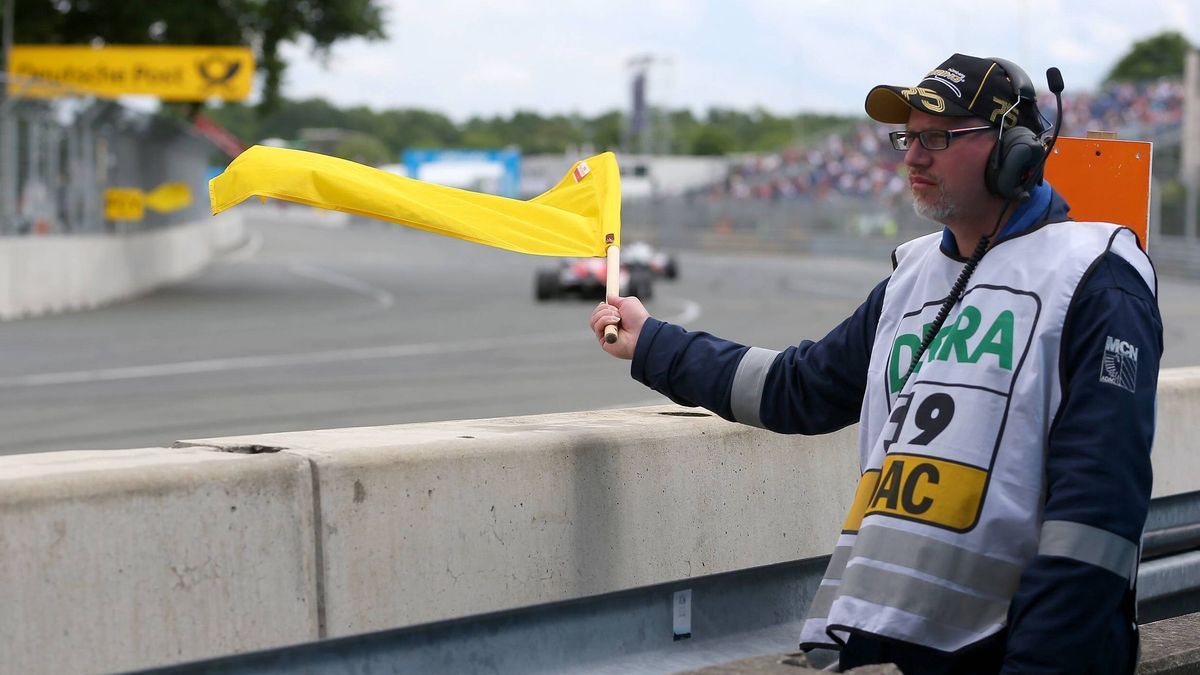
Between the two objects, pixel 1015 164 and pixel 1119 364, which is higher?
pixel 1015 164

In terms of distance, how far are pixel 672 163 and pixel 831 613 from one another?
104008mm

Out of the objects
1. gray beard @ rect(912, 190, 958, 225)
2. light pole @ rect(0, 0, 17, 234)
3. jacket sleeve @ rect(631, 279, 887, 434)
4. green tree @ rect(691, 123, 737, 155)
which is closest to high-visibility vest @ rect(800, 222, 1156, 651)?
gray beard @ rect(912, 190, 958, 225)

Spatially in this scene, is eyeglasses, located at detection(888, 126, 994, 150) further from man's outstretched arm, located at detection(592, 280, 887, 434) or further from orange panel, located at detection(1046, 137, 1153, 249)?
orange panel, located at detection(1046, 137, 1153, 249)

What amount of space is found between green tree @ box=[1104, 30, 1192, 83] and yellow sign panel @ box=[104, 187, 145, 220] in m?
102

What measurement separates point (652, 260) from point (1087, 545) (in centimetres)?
3565

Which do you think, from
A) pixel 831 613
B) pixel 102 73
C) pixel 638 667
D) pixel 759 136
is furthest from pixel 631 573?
pixel 759 136

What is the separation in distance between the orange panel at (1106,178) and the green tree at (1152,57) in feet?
398

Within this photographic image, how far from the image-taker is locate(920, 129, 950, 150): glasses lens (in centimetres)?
315

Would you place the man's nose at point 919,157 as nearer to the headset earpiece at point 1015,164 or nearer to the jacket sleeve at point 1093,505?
the headset earpiece at point 1015,164

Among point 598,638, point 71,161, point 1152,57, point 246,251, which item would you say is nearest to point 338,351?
point 71,161

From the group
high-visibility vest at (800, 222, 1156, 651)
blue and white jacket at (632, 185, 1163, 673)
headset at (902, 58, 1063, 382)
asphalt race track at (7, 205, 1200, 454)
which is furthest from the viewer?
asphalt race track at (7, 205, 1200, 454)

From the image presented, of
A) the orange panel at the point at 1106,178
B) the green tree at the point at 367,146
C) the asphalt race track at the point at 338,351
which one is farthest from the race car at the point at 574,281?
the green tree at the point at 367,146

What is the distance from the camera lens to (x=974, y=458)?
2.97m

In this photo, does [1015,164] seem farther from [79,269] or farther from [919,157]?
[79,269]
